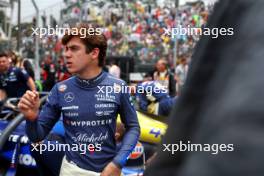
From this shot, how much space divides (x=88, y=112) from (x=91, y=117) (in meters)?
0.03

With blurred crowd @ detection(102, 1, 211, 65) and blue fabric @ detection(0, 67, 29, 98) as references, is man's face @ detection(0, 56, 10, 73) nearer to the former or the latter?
blue fabric @ detection(0, 67, 29, 98)

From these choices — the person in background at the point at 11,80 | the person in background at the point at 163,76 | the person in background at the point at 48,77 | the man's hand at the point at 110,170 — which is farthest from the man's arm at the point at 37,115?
the person in background at the point at 48,77

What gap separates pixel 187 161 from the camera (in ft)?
1.13

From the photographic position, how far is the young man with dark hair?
260cm

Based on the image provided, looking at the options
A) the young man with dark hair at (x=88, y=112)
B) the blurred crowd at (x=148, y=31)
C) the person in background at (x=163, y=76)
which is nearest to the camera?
the young man with dark hair at (x=88, y=112)

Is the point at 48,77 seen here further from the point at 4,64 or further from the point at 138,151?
the point at 138,151

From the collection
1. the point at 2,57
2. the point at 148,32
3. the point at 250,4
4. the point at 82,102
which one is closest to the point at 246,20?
the point at 250,4

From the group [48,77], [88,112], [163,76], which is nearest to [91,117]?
[88,112]

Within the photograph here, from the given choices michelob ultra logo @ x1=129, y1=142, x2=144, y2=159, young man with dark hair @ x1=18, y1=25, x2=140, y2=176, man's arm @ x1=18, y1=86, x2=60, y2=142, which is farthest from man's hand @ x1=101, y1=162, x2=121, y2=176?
michelob ultra logo @ x1=129, y1=142, x2=144, y2=159

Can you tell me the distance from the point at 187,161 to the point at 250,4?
0.49 feet

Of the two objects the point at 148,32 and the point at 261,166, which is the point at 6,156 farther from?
the point at 148,32

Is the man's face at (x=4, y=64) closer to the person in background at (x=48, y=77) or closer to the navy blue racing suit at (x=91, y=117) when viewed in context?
the navy blue racing suit at (x=91, y=117)

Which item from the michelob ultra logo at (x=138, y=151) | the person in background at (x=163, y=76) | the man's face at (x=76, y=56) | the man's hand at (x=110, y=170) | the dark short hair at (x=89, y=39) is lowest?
the michelob ultra logo at (x=138, y=151)

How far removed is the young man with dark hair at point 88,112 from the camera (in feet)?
8.52
